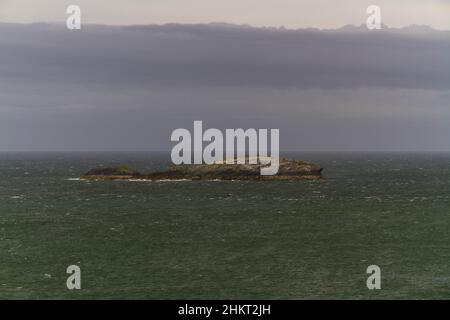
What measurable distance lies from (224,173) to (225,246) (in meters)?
78.6

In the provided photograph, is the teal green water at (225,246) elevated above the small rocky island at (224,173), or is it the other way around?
the small rocky island at (224,173)

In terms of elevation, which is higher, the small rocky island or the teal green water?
the small rocky island

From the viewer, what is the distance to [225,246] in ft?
135

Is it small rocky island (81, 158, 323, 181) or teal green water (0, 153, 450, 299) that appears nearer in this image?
teal green water (0, 153, 450, 299)

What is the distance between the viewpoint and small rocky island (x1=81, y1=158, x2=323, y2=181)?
388ft

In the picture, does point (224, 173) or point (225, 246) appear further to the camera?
point (224, 173)

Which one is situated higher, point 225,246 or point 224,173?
point 224,173

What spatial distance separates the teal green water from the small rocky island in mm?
40525

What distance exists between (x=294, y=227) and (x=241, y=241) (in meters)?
8.90

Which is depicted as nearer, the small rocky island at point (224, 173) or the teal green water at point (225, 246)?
the teal green water at point (225, 246)

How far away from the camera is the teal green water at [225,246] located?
2966cm

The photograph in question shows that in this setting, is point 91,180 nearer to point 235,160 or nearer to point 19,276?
point 235,160

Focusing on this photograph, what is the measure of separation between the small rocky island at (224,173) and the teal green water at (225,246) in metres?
40.5

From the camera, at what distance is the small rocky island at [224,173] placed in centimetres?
11825
